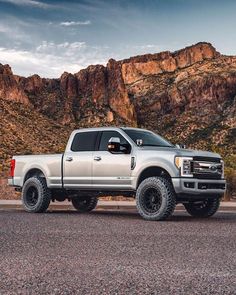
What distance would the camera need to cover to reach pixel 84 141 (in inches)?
596

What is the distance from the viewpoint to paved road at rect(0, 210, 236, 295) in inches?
236

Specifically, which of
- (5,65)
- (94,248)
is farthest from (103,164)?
(5,65)

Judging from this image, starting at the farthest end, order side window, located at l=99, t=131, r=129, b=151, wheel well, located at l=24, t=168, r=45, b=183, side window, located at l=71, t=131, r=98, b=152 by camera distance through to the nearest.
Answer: wheel well, located at l=24, t=168, r=45, b=183
side window, located at l=71, t=131, r=98, b=152
side window, located at l=99, t=131, r=129, b=151

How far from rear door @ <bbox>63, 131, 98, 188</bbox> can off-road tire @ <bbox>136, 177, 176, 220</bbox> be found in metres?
1.75

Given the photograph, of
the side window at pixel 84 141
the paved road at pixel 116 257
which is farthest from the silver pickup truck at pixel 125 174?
the paved road at pixel 116 257

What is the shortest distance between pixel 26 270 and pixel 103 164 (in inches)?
296

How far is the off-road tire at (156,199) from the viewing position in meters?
12.9

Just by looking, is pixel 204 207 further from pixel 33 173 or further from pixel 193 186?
pixel 33 173

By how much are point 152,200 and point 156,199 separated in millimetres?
94

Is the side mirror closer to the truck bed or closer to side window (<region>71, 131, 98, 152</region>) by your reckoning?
side window (<region>71, 131, 98, 152</region>)

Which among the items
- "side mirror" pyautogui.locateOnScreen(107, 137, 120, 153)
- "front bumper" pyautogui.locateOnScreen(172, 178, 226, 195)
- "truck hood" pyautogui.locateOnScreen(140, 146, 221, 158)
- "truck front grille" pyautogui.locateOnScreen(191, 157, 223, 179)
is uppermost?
"side mirror" pyautogui.locateOnScreen(107, 137, 120, 153)

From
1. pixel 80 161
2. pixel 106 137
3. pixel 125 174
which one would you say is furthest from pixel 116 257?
pixel 106 137

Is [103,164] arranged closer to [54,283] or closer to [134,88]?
[54,283]

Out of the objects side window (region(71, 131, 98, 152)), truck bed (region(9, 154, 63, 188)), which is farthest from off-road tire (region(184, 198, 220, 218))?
truck bed (region(9, 154, 63, 188))
